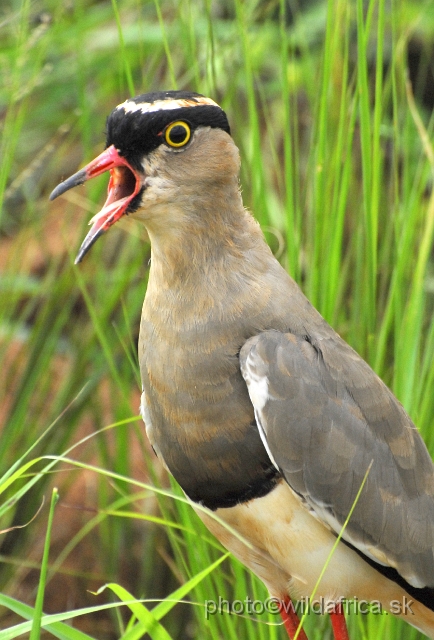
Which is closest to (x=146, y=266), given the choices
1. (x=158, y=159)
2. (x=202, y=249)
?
(x=202, y=249)

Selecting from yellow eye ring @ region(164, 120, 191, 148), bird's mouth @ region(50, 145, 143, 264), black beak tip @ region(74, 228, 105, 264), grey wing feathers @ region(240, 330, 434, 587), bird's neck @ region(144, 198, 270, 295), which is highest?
yellow eye ring @ region(164, 120, 191, 148)

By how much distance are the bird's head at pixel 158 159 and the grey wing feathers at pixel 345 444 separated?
13.6 inches

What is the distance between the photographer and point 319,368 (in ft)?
6.51

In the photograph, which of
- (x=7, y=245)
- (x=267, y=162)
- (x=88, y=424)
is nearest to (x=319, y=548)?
(x=88, y=424)

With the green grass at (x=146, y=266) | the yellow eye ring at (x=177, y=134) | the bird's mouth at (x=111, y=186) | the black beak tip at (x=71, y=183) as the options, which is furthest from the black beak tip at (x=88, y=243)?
the green grass at (x=146, y=266)

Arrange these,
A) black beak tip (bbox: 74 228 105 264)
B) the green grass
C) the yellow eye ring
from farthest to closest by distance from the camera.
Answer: the green grass, the yellow eye ring, black beak tip (bbox: 74 228 105 264)

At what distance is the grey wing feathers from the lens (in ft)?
6.25

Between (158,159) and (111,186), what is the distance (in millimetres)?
122

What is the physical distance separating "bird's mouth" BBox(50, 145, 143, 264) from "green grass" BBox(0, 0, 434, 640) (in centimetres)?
35

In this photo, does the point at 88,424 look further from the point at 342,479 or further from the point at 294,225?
the point at 342,479

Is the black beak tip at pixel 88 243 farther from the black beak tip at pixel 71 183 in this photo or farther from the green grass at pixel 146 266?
the green grass at pixel 146 266

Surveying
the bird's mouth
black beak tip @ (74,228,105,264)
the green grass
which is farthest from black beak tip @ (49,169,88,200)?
the green grass

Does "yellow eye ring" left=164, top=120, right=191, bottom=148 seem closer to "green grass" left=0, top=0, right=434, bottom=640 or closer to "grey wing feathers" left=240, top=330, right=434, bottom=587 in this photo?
"green grass" left=0, top=0, right=434, bottom=640

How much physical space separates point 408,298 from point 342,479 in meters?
0.71
